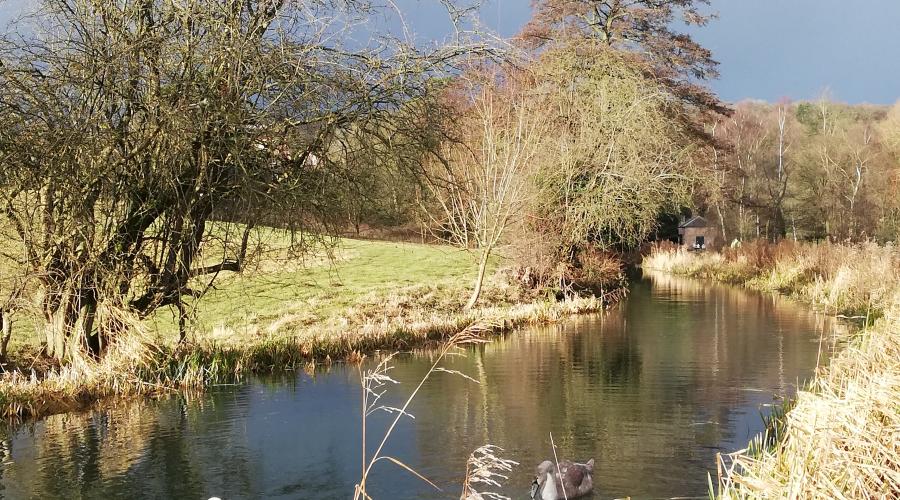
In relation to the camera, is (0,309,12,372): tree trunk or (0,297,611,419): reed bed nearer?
(0,297,611,419): reed bed

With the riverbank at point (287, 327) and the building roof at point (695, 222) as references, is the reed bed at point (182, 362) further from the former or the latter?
the building roof at point (695, 222)

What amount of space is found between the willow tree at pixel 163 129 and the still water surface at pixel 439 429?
1704 mm

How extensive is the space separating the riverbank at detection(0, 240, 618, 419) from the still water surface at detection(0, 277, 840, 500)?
440mm

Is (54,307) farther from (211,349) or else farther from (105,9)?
(105,9)

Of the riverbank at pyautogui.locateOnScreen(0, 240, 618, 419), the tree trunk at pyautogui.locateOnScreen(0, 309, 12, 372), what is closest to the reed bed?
the riverbank at pyautogui.locateOnScreen(0, 240, 618, 419)

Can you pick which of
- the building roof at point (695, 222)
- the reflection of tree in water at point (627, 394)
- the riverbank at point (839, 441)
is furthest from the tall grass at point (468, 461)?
the building roof at point (695, 222)

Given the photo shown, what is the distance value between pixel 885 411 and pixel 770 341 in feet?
32.1

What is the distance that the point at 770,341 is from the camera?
572 inches

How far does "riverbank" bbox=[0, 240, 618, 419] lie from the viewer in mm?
9445

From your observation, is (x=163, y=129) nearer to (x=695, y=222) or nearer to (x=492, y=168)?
(x=492, y=168)

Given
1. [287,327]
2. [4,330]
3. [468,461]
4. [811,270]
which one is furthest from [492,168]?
[468,461]

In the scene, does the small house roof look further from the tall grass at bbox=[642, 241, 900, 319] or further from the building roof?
the tall grass at bbox=[642, 241, 900, 319]

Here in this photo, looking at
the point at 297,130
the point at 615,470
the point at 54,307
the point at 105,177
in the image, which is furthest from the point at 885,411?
the point at 54,307

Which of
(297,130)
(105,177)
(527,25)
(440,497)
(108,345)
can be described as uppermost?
(527,25)
